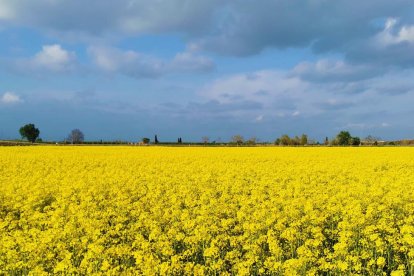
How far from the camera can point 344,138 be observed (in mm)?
88562

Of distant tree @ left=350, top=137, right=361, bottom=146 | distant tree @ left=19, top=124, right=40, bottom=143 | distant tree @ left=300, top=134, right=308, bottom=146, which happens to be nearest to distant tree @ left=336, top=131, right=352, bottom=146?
distant tree @ left=350, top=137, right=361, bottom=146

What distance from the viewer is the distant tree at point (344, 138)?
287 feet

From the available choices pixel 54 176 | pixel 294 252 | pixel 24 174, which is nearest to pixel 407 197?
pixel 294 252

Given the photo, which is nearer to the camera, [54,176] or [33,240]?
[33,240]

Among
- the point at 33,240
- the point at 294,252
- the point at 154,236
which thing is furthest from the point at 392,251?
the point at 33,240

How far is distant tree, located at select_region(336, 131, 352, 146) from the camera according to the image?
87.4m

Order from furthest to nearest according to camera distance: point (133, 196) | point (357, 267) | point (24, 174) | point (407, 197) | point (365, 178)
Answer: point (24, 174) → point (365, 178) → point (133, 196) → point (407, 197) → point (357, 267)

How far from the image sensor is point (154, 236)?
8.34 metres

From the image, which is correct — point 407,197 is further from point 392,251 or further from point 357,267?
point 357,267

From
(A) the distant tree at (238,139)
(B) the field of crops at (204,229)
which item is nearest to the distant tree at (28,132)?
(A) the distant tree at (238,139)

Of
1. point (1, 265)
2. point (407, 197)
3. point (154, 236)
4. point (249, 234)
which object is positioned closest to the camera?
point (1, 265)

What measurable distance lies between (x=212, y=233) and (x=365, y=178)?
11.2 meters

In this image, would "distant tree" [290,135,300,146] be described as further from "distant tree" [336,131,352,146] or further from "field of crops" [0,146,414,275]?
"field of crops" [0,146,414,275]

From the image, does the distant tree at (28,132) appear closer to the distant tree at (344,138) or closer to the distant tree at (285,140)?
the distant tree at (285,140)
